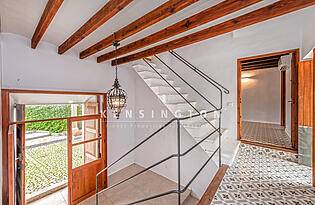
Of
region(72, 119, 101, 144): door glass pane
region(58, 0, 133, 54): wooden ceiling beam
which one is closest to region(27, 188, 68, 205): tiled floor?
region(72, 119, 101, 144): door glass pane

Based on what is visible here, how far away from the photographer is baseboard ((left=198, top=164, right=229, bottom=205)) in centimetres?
152

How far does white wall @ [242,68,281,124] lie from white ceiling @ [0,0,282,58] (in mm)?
4930

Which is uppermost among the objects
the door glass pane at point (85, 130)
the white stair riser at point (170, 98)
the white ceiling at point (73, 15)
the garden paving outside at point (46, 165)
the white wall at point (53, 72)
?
the white ceiling at point (73, 15)

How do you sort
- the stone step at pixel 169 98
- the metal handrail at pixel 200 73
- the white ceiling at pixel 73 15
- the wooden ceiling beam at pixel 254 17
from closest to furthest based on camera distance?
the wooden ceiling beam at pixel 254 17
the white ceiling at pixel 73 15
the stone step at pixel 169 98
the metal handrail at pixel 200 73

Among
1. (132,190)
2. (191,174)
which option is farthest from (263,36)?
(132,190)

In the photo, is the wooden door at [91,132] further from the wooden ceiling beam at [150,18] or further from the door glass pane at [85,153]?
the wooden ceiling beam at [150,18]

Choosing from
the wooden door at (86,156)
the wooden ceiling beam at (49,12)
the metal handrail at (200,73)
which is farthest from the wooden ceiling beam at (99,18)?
the metal handrail at (200,73)

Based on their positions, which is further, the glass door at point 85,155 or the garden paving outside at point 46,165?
the garden paving outside at point 46,165

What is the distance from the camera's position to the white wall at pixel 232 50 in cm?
248

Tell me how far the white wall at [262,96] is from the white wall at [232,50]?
3.31 meters

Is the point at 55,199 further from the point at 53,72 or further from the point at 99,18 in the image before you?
the point at 99,18

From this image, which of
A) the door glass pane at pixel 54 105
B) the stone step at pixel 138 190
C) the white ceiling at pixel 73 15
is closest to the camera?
the white ceiling at pixel 73 15

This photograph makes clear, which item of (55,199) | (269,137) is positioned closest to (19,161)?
(55,199)

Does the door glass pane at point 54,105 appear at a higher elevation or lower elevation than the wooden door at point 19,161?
higher
